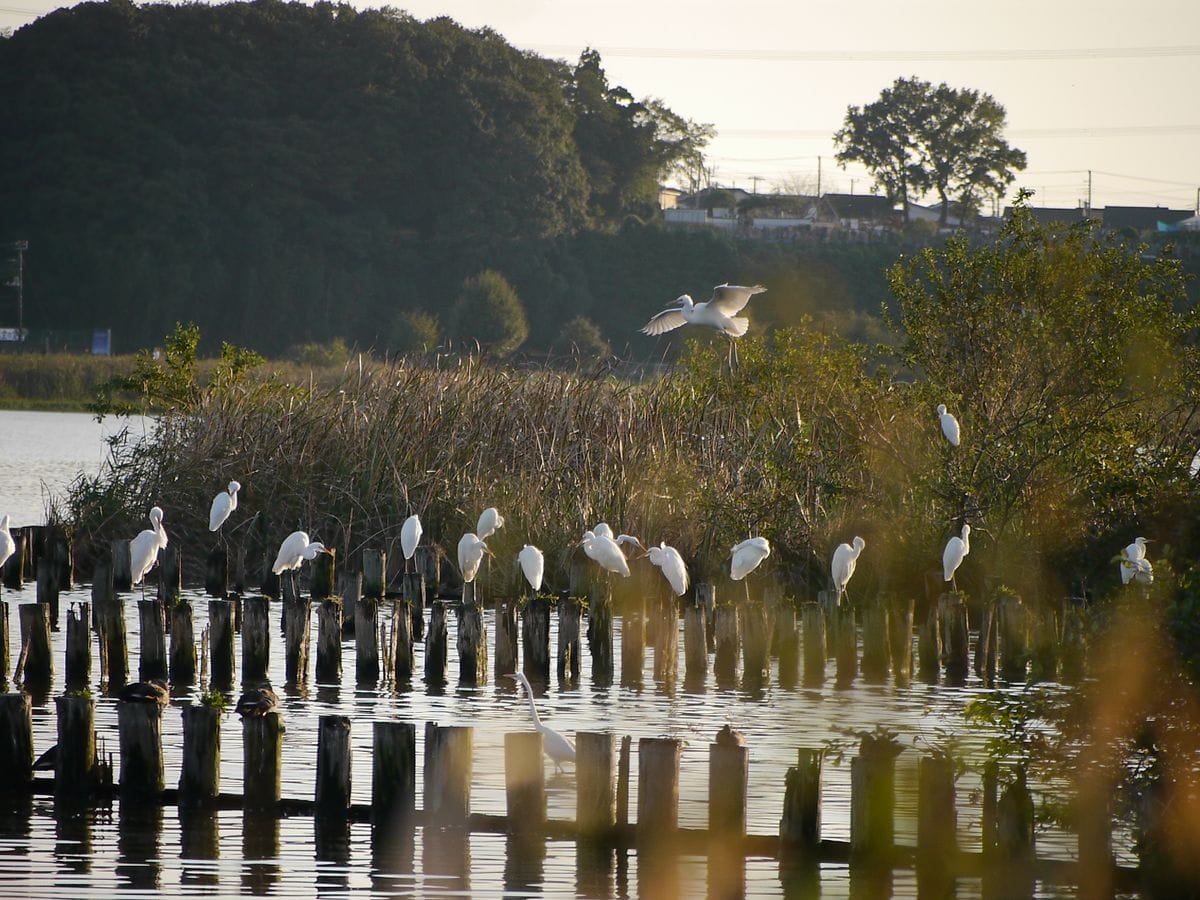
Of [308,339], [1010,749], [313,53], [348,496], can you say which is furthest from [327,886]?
[313,53]

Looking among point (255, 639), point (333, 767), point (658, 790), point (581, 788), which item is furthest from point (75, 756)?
point (255, 639)

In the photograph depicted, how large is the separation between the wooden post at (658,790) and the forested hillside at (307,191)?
161 feet

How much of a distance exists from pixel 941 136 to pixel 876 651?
193 ft

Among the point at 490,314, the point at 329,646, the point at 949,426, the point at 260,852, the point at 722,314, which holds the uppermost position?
the point at 490,314

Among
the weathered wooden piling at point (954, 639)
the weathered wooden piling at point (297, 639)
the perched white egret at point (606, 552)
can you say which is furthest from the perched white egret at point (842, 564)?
the weathered wooden piling at point (297, 639)

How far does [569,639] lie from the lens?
1150cm

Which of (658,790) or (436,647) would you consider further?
(436,647)

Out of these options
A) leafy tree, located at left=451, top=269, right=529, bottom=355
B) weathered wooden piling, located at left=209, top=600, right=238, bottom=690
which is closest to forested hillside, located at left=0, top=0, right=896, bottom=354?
leafy tree, located at left=451, top=269, right=529, bottom=355

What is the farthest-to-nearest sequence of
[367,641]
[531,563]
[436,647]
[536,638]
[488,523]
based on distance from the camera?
[488,523]
[531,563]
[536,638]
[436,647]
[367,641]

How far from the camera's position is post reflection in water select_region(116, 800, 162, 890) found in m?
6.74

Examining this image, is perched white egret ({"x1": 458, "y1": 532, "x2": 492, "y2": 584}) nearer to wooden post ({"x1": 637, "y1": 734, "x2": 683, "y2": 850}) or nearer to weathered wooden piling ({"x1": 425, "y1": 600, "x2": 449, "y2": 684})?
weathered wooden piling ({"x1": 425, "y1": 600, "x2": 449, "y2": 684})

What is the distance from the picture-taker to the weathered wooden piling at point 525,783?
6.94 m

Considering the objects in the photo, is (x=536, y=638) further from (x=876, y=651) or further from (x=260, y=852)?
(x=260, y=852)

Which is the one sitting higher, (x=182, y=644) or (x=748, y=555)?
(x=748, y=555)
